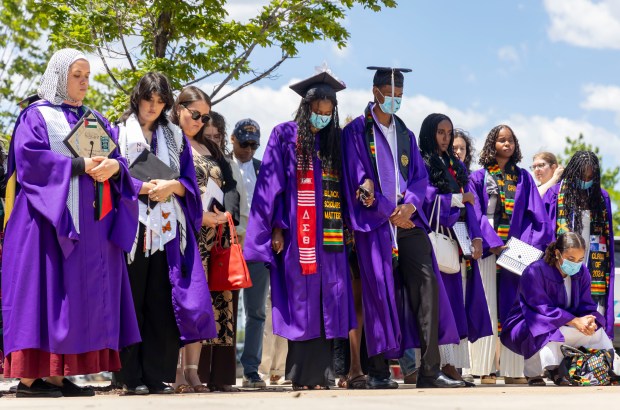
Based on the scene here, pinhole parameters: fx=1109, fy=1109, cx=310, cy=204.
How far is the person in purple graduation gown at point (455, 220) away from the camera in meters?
8.55

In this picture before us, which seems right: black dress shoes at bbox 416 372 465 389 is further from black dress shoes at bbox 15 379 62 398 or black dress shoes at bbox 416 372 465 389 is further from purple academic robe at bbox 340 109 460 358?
black dress shoes at bbox 15 379 62 398

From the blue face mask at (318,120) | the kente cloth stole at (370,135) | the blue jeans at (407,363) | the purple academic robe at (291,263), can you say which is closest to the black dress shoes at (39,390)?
the purple academic robe at (291,263)

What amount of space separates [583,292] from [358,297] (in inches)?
81.9

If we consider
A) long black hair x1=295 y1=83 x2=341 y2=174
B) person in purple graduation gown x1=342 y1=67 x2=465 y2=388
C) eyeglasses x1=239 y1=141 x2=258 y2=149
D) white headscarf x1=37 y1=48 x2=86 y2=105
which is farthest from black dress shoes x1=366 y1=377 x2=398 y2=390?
white headscarf x1=37 y1=48 x2=86 y2=105

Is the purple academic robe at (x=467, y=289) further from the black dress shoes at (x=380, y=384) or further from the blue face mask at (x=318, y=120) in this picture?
the blue face mask at (x=318, y=120)

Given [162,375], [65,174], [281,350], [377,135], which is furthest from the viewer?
[281,350]

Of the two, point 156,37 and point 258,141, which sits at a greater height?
point 156,37

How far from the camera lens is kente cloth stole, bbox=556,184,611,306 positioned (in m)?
9.75

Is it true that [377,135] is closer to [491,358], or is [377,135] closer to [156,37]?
[491,358]

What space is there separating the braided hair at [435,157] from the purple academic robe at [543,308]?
0.98 metres

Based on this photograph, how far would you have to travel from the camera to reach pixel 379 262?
310 inches

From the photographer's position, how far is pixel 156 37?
12336 mm

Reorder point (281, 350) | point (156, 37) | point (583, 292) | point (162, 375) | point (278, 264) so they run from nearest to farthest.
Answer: point (162, 375)
point (278, 264)
point (583, 292)
point (281, 350)
point (156, 37)

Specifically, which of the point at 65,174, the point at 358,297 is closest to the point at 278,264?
the point at 358,297
